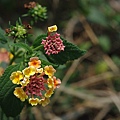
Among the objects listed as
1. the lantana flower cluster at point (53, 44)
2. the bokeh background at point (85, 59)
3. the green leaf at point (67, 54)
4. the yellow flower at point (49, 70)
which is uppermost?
the lantana flower cluster at point (53, 44)

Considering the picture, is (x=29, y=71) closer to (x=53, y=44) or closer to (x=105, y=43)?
(x=53, y=44)

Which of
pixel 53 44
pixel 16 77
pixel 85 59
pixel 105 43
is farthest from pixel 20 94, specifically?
pixel 105 43

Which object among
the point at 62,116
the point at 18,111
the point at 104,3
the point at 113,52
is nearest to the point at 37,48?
the point at 18,111

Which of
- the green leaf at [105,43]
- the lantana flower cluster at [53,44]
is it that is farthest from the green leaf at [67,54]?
the green leaf at [105,43]

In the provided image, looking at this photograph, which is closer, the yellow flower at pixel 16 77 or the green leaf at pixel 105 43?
the yellow flower at pixel 16 77

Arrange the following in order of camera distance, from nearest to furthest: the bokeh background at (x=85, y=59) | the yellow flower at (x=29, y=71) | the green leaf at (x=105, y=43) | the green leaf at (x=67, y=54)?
the yellow flower at (x=29, y=71), the green leaf at (x=67, y=54), the bokeh background at (x=85, y=59), the green leaf at (x=105, y=43)

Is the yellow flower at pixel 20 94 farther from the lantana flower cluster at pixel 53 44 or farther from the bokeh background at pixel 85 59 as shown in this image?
the bokeh background at pixel 85 59

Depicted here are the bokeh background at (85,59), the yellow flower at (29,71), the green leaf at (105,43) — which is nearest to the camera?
the yellow flower at (29,71)
